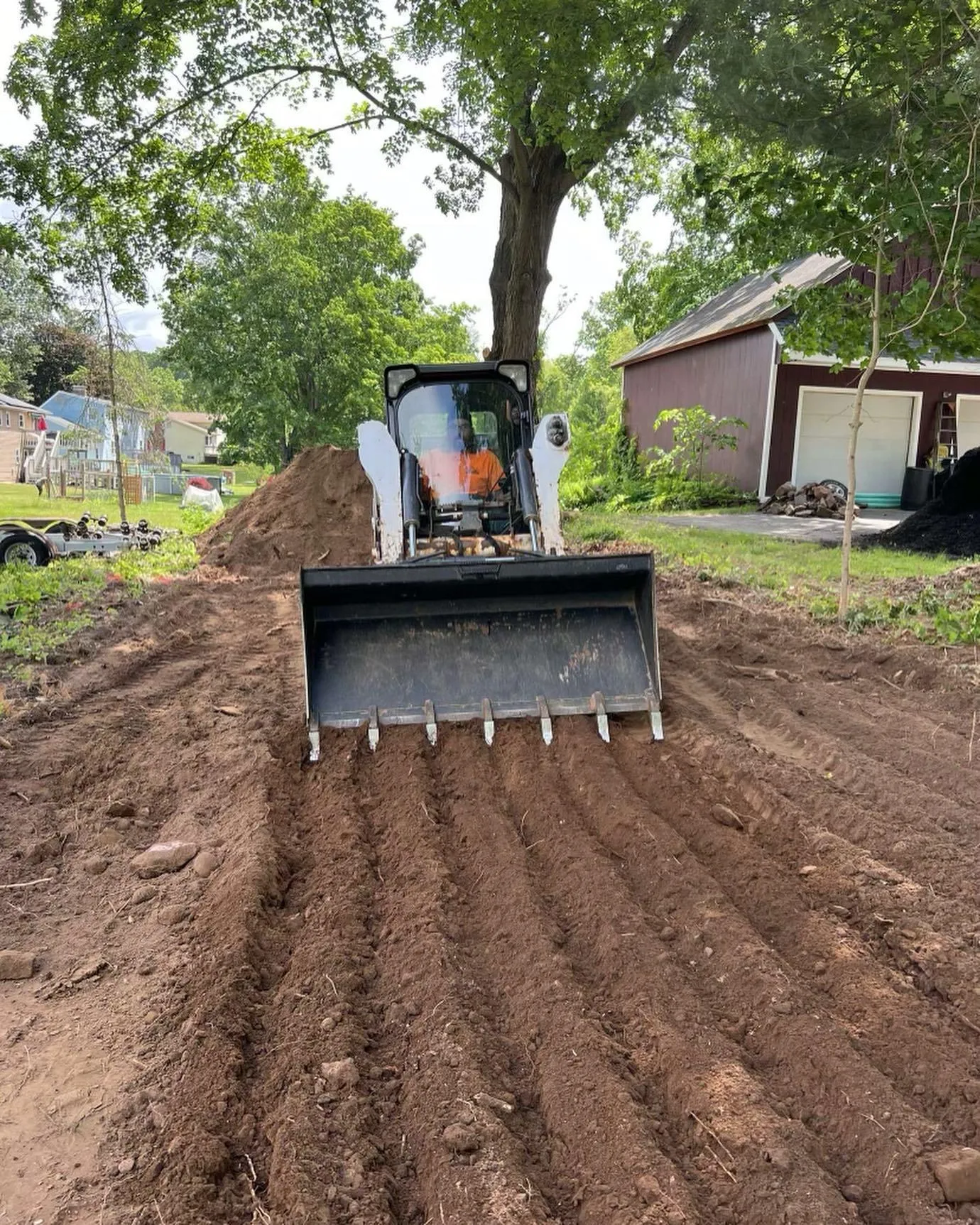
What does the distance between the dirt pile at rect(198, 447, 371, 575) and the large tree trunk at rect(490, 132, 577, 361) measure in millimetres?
3265

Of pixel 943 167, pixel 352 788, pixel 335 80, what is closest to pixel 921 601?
pixel 943 167

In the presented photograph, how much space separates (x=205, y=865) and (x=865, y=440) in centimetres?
1906

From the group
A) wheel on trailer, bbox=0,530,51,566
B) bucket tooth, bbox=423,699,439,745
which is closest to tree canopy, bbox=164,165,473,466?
wheel on trailer, bbox=0,530,51,566

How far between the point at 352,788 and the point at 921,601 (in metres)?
6.13

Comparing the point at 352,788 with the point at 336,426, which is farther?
the point at 336,426

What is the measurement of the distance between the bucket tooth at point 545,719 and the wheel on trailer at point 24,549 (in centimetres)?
914

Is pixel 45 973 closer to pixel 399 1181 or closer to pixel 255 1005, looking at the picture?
pixel 255 1005

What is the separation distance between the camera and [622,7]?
8.81 m

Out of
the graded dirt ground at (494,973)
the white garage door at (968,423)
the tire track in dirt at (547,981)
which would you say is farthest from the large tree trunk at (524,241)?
the white garage door at (968,423)

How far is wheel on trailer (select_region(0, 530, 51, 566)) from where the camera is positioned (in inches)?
452

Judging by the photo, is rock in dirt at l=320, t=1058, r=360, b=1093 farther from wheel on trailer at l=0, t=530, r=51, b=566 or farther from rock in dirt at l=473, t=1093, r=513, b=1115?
wheel on trailer at l=0, t=530, r=51, b=566

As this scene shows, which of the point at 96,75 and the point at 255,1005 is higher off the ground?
the point at 96,75

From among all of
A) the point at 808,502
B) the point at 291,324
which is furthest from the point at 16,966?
the point at 291,324

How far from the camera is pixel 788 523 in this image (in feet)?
51.6
